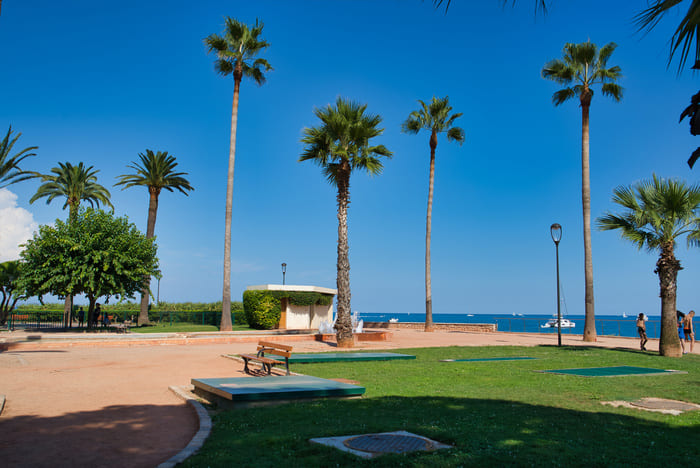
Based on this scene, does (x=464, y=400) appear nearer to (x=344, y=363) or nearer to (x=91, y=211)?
(x=344, y=363)

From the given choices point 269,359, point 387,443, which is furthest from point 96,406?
point 387,443

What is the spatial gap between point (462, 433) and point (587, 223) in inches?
910

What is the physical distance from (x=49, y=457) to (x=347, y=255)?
632 inches

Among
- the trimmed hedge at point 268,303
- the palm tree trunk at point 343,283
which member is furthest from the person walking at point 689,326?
the trimmed hedge at point 268,303

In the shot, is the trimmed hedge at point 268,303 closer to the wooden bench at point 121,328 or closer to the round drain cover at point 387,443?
the wooden bench at point 121,328

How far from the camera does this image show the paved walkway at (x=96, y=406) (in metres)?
5.64

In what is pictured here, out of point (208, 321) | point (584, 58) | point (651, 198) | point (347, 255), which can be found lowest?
point (208, 321)

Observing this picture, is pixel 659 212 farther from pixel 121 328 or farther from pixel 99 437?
pixel 121 328

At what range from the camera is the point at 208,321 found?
39.1m

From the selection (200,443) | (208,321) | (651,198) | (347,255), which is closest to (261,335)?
(347,255)

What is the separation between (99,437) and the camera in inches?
247

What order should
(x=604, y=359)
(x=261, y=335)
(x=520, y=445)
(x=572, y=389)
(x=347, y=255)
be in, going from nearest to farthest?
(x=520, y=445)
(x=572, y=389)
(x=604, y=359)
(x=347, y=255)
(x=261, y=335)

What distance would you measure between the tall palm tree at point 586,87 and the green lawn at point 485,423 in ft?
47.9

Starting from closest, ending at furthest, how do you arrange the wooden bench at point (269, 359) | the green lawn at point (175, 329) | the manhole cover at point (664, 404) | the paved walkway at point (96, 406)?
1. the paved walkway at point (96, 406)
2. the manhole cover at point (664, 404)
3. the wooden bench at point (269, 359)
4. the green lawn at point (175, 329)
